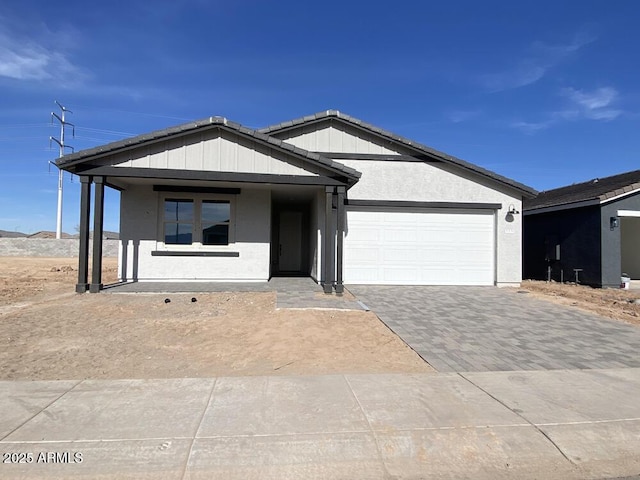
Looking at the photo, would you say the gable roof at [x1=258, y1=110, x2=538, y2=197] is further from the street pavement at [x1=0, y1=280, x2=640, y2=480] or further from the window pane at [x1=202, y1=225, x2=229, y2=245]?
the street pavement at [x1=0, y1=280, x2=640, y2=480]

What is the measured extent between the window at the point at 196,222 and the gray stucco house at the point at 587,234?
44.0 feet

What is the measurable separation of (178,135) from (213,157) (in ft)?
3.26

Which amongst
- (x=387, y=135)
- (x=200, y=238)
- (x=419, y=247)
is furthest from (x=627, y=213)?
(x=200, y=238)

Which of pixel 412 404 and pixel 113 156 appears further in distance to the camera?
pixel 113 156

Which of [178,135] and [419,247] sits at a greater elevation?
[178,135]

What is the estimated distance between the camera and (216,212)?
13.0m

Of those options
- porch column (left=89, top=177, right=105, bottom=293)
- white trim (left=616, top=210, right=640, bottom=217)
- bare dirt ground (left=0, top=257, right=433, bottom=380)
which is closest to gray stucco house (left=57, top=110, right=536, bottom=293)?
porch column (left=89, top=177, right=105, bottom=293)

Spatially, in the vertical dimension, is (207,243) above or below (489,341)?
above

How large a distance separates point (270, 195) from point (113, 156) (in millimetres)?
4633

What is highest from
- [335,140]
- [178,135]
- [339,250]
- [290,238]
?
[335,140]

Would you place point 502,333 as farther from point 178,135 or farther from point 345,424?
point 178,135

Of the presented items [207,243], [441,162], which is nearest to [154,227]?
[207,243]

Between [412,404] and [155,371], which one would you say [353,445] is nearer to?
[412,404]

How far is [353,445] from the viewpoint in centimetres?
343
